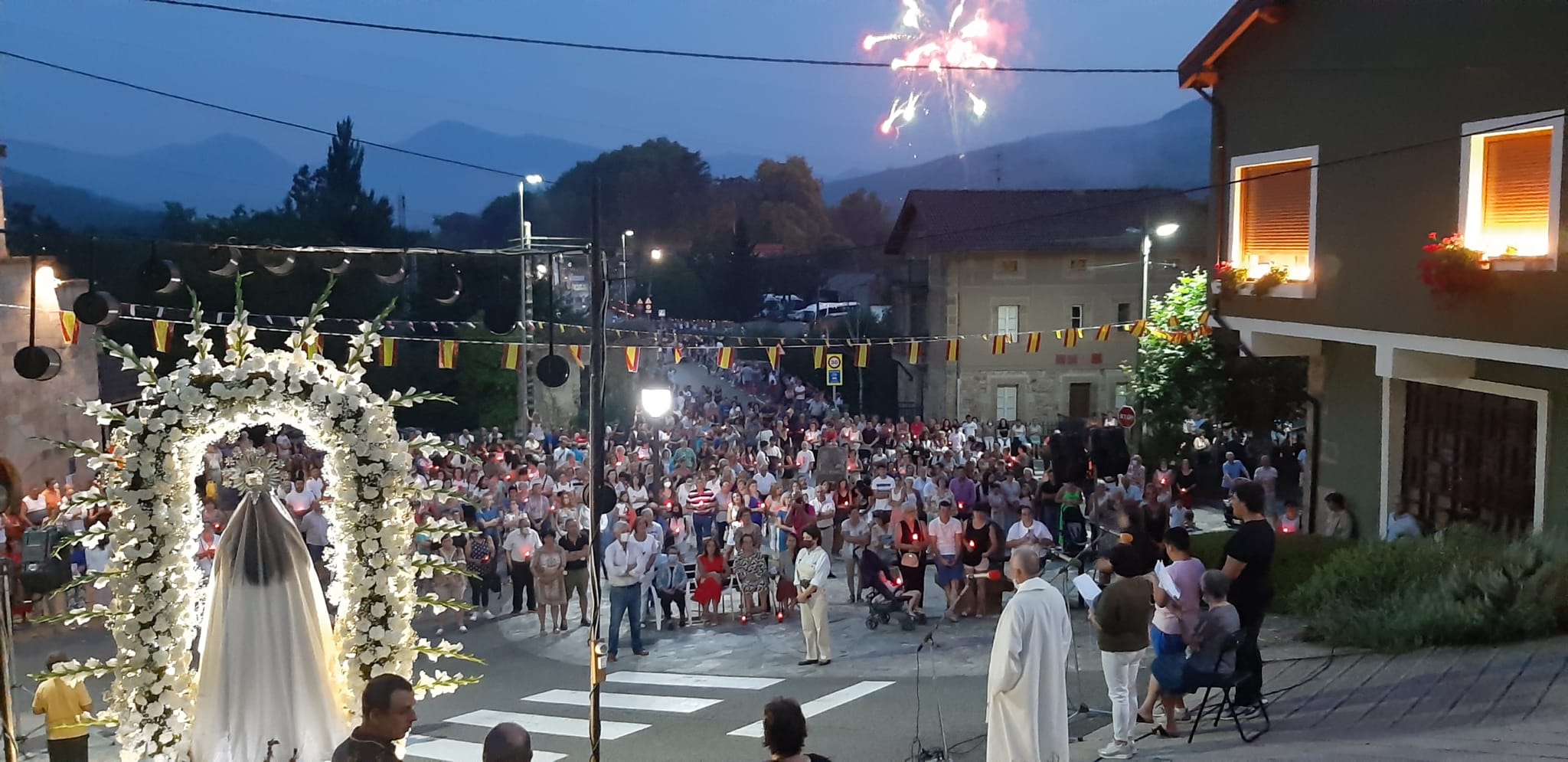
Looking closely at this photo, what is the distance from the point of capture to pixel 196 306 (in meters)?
6.92

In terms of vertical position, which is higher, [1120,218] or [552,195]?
[552,195]

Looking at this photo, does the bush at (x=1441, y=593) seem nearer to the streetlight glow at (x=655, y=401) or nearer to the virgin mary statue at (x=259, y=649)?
the virgin mary statue at (x=259, y=649)

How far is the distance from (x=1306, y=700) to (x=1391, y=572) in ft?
7.94

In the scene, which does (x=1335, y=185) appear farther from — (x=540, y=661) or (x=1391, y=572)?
(x=540, y=661)

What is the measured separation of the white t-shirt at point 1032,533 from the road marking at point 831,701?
323cm

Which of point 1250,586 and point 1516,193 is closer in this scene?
point 1250,586

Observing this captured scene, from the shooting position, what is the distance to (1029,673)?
6984 mm

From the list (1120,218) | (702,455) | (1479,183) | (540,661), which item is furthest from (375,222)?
(1479,183)

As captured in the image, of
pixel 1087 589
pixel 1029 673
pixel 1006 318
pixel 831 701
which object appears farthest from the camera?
pixel 1006 318

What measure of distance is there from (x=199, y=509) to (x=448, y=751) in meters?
3.36

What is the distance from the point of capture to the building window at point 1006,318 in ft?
125

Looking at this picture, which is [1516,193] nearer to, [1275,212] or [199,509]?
[1275,212]

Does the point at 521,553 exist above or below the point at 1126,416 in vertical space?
below

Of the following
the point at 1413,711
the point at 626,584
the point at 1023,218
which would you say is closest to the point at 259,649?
the point at 626,584
